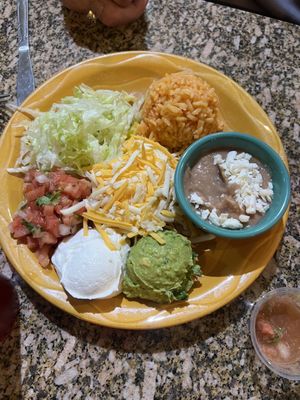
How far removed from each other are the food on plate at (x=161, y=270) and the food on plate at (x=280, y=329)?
211 millimetres

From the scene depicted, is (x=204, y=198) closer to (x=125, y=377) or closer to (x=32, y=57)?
(x=125, y=377)

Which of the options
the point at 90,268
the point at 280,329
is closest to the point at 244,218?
the point at 280,329

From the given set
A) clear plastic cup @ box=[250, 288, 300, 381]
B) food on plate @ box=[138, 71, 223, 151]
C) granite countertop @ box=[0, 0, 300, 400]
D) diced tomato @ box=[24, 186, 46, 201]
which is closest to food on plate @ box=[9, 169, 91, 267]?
diced tomato @ box=[24, 186, 46, 201]

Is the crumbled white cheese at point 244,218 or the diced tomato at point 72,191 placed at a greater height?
the crumbled white cheese at point 244,218

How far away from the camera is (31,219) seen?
135 cm

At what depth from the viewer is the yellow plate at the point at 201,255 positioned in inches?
50.3

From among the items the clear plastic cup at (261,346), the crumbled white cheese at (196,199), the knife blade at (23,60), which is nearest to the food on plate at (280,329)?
the clear plastic cup at (261,346)

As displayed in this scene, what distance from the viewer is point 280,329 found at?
1270mm

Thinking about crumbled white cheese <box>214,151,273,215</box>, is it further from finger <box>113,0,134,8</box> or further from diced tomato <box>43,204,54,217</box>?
finger <box>113,0,134,8</box>

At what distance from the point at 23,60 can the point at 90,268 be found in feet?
2.70

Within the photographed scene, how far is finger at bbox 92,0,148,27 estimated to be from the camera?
1648mm

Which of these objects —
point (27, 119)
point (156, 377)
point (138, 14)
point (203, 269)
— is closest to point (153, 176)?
point (203, 269)

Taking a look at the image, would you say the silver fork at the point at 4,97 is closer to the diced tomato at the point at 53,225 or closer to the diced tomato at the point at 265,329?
the diced tomato at the point at 53,225

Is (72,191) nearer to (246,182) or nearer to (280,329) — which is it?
(246,182)
